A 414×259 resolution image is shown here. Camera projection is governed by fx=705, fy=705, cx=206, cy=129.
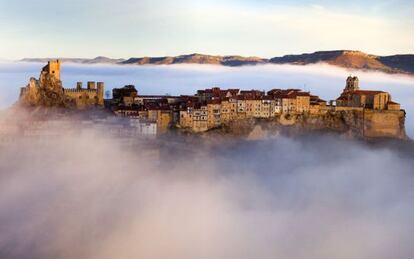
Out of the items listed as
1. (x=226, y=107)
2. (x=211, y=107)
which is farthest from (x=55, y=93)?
(x=226, y=107)

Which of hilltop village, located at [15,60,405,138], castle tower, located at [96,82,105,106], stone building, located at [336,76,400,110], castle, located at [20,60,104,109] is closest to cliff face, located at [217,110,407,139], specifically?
hilltop village, located at [15,60,405,138]

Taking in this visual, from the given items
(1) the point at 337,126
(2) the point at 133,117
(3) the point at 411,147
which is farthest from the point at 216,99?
(3) the point at 411,147

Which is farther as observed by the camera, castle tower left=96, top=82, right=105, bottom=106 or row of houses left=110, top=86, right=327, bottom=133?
castle tower left=96, top=82, right=105, bottom=106

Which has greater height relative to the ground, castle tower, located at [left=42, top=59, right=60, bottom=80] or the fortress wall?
castle tower, located at [left=42, top=59, right=60, bottom=80]

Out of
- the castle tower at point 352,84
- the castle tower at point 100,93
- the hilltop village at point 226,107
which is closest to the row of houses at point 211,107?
the hilltop village at point 226,107

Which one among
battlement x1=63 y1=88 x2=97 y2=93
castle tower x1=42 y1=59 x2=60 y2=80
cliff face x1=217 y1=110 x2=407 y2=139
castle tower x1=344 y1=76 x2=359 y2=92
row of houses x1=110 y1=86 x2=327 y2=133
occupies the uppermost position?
castle tower x1=42 y1=59 x2=60 y2=80

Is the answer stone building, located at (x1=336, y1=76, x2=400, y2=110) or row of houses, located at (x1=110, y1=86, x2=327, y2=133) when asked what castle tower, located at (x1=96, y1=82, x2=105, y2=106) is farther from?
stone building, located at (x1=336, y1=76, x2=400, y2=110)

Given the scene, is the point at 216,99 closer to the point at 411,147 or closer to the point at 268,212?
the point at 268,212
